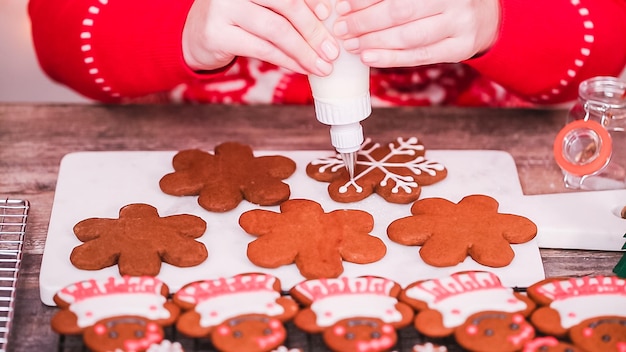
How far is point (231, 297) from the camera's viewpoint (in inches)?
33.4

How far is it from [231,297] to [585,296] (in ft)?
1.23

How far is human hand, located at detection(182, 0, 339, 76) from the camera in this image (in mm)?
915

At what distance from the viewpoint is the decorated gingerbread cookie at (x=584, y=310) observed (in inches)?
31.5

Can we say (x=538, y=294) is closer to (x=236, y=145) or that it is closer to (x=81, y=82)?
(x=236, y=145)

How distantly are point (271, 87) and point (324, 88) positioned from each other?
0.44 m

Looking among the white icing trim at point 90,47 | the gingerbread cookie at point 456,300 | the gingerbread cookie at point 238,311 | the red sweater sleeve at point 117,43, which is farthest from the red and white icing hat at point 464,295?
the white icing trim at point 90,47

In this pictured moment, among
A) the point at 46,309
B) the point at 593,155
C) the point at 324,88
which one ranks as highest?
the point at 324,88

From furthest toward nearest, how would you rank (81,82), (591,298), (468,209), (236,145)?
(81,82), (236,145), (468,209), (591,298)

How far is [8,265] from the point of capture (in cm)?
95

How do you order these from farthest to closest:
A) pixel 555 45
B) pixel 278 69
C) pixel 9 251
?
pixel 278 69
pixel 555 45
pixel 9 251

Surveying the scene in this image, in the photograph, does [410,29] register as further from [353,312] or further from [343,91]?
[353,312]

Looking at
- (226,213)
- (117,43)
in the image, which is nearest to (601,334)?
(226,213)

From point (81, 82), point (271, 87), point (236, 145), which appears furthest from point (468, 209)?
point (81, 82)

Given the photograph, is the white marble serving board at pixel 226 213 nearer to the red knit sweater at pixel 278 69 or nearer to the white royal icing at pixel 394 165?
the white royal icing at pixel 394 165
